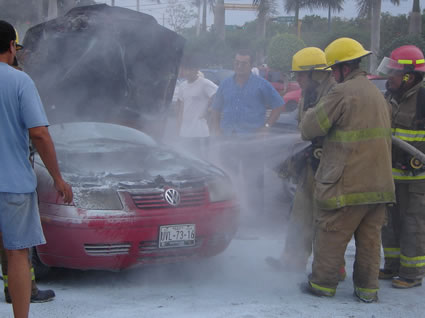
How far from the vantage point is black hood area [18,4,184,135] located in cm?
661

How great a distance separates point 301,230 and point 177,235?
1.10 meters

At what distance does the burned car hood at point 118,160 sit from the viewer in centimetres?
425

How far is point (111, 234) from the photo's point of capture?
392 cm

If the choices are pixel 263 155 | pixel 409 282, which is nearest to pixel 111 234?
pixel 409 282

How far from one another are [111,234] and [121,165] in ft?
3.02

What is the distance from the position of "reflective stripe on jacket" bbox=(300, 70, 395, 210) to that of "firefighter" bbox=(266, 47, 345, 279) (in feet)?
2.35

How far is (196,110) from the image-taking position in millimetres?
7320

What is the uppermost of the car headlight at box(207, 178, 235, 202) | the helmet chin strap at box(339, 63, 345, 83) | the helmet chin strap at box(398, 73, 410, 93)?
the helmet chin strap at box(339, 63, 345, 83)

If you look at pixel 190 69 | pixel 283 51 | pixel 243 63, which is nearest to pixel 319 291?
pixel 243 63

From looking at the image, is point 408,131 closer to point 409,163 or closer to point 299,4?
point 409,163

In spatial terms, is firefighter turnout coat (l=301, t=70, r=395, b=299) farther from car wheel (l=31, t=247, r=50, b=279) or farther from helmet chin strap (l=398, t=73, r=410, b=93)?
car wheel (l=31, t=247, r=50, b=279)

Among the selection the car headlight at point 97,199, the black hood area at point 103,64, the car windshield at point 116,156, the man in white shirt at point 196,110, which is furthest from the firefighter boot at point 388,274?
the black hood area at point 103,64

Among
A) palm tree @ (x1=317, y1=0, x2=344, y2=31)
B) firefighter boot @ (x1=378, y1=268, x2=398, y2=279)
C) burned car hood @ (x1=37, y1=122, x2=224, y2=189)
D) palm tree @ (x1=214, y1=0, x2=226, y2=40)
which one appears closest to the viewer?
burned car hood @ (x1=37, y1=122, x2=224, y2=189)

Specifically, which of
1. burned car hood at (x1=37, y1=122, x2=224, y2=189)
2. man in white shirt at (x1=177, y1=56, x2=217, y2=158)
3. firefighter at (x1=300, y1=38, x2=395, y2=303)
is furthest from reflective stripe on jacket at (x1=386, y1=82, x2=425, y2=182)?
man in white shirt at (x1=177, y1=56, x2=217, y2=158)
